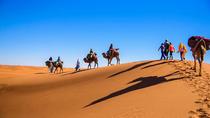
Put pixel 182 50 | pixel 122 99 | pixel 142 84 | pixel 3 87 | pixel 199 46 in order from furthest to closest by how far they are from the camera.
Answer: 1. pixel 3 87
2. pixel 182 50
3. pixel 199 46
4. pixel 142 84
5. pixel 122 99

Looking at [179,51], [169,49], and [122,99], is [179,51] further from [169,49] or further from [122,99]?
[122,99]

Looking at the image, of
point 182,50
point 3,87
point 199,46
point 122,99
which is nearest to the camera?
point 122,99


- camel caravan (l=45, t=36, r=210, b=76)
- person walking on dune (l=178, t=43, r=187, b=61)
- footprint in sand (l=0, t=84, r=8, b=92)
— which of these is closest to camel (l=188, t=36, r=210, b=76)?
camel caravan (l=45, t=36, r=210, b=76)

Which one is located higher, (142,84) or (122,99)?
(142,84)

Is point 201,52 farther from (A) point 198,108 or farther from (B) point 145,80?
(A) point 198,108

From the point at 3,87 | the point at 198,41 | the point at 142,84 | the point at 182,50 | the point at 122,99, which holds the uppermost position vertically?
the point at 198,41

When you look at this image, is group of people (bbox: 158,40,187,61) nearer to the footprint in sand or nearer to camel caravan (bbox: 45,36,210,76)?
camel caravan (bbox: 45,36,210,76)

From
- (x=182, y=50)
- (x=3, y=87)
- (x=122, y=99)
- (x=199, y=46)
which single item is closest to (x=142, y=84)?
(x=122, y=99)

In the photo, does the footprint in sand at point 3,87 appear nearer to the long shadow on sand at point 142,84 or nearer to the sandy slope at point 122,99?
the sandy slope at point 122,99

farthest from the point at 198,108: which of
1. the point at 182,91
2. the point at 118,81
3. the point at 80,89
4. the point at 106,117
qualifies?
the point at 80,89

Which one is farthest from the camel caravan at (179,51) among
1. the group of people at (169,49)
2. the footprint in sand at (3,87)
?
the footprint in sand at (3,87)

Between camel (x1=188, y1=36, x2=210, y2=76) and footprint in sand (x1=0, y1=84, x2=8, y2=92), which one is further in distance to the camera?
footprint in sand (x1=0, y1=84, x2=8, y2=92)

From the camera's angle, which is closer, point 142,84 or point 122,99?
A: point 122,99

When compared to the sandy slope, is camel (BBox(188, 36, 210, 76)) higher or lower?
higher
